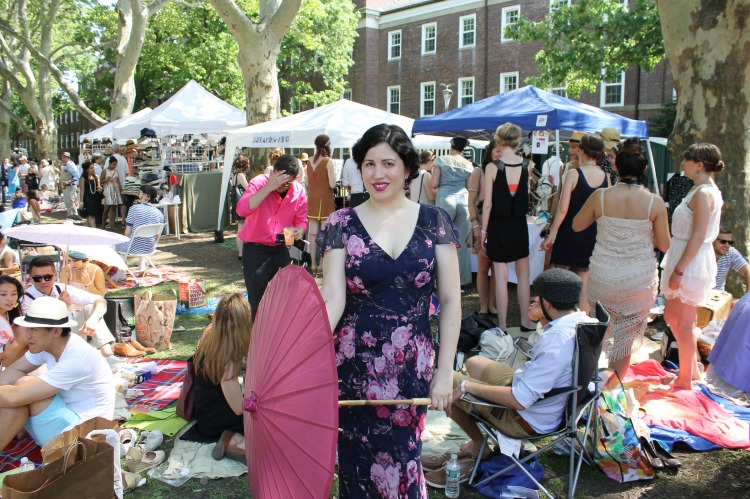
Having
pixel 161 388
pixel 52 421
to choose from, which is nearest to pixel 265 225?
pixel 161 388

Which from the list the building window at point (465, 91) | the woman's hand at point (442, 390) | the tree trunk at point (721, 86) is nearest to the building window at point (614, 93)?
Result: the building window at point (465, 91)

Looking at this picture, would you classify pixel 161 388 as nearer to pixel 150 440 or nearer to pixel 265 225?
pixel 150 440

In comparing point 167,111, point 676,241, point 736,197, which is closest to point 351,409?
point 676,241

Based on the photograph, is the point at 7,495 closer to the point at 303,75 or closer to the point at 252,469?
the point at 252,469

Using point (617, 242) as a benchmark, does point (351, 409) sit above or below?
below

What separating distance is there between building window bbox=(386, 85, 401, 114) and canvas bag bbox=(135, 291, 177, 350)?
101ft

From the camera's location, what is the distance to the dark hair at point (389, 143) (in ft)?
8.10

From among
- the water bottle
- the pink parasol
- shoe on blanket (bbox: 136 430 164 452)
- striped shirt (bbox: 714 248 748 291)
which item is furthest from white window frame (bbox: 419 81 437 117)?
the pink parasol

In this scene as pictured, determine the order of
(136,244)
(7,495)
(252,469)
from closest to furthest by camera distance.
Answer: (252,469) → (7,495) → (136,244)

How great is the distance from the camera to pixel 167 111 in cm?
1634

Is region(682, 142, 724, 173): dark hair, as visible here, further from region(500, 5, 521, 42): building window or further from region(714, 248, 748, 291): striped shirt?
region(500, 5, 521, 42): building window

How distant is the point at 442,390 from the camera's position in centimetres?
241

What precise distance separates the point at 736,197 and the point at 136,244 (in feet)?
26.5

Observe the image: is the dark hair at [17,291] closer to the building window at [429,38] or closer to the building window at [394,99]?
the building window at [429,38]
